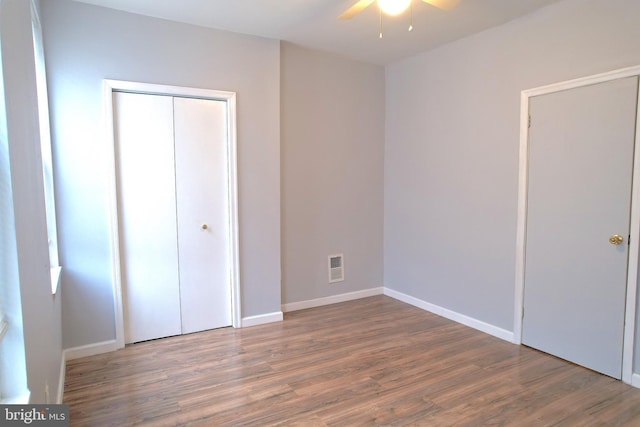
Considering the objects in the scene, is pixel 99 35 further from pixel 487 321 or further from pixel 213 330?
pixel 487 321

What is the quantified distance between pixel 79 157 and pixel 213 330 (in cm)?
195

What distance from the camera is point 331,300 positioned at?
450 cm

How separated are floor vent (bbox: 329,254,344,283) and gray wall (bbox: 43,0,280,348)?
4.61 feet

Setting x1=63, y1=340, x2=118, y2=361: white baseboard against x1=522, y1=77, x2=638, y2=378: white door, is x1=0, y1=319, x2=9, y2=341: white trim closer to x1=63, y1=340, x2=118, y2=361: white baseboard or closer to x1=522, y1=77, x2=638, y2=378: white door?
x1=63, y1=340, x2=118, y2=361: white baseboard

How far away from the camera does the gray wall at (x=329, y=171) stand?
4148 millimetres

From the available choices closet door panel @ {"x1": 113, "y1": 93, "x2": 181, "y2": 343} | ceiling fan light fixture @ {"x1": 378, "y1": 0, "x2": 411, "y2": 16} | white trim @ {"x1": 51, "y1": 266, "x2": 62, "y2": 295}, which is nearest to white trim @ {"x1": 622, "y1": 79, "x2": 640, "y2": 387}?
ceiling fan light fixture @ {"x1": 378, "y1": 0, "x2": 411, "y2": 16}

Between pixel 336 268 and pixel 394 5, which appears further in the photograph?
pixel 336 268

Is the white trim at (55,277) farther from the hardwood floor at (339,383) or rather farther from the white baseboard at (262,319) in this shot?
the white baseboard at (262,319)

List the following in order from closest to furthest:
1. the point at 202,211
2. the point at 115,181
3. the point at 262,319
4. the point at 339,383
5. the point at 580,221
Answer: the point at 339,383 → the point at 580,221 → the point at 115,181 → the point at 202,211 → the point at 262,319

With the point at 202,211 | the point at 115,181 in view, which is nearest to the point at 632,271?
the point at 202,211

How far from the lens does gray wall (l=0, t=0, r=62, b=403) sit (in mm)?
1337

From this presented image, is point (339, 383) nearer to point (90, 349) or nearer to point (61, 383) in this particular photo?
point (61, 383)

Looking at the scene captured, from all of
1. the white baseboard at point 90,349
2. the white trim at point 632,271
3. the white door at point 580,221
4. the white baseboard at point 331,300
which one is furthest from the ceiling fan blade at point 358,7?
the white baseboard at point 90,349

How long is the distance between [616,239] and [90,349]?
13.8ft
